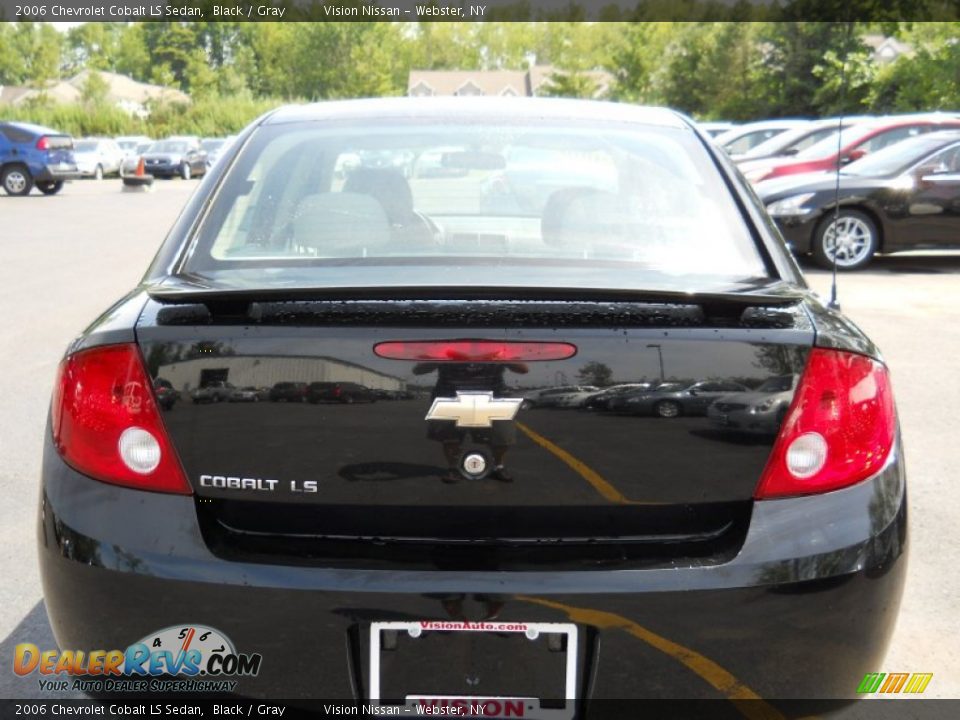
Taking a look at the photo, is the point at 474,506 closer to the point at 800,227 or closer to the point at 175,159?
the point at 800,227

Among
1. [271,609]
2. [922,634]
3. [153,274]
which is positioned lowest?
[922,634]

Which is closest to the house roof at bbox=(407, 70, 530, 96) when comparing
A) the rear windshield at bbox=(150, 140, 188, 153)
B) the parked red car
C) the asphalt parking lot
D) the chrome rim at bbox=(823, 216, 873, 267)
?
the rear windshield at bbox=(150, 140, 188, 153)

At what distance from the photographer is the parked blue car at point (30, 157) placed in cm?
2781

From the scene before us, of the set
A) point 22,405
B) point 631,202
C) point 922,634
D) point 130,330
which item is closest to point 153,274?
point 130,330

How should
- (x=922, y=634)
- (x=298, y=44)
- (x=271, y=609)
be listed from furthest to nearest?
(x=298, y=44) → (x=922, y=634) → (x=271, y=609)

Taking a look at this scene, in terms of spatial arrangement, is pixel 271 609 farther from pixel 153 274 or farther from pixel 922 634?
pixel 922 634

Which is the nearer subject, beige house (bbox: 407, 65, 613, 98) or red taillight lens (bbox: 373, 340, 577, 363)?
red taillight lens (bbox: 373, 340, 577, 363)

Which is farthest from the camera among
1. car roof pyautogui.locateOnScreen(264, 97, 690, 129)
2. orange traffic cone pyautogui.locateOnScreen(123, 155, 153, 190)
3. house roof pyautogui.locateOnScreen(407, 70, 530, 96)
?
house roof pyautogui.locateOnScreen(407, 70, 530, 96)

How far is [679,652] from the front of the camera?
2.15 metres

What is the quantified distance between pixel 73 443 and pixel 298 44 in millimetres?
117180

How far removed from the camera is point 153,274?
273 cm

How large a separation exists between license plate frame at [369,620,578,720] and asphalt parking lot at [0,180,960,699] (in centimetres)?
71

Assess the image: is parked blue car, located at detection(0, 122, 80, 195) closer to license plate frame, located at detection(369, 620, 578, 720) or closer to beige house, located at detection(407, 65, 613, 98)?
license plate frame, located at detection(369, 620, 578, 720)

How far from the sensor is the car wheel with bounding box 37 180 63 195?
95.3 ft
